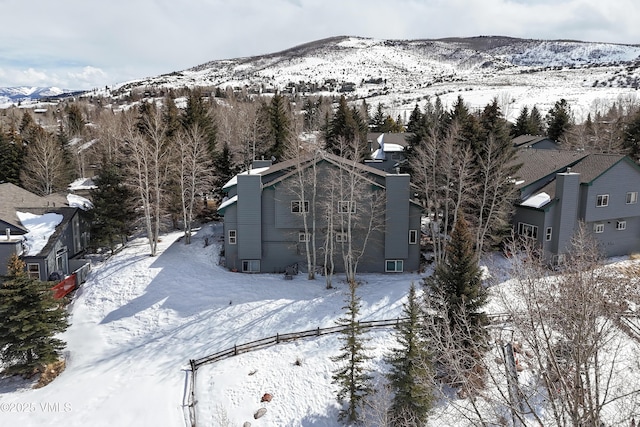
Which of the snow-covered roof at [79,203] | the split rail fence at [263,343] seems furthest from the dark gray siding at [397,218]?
the snow-covered roof at [79,203]

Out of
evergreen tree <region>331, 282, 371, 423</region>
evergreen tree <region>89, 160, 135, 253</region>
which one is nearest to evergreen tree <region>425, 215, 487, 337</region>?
evergreen tree <region>331, 282, 371, 423</region>

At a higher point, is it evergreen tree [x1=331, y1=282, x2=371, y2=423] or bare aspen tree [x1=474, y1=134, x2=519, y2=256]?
bare aspen tree [x1=474, y1=134, x2=519, y2=256]

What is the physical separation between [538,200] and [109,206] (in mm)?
30778

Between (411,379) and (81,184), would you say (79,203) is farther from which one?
(411,379)

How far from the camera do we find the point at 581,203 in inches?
1167

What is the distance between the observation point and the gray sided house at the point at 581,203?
95.3 ft

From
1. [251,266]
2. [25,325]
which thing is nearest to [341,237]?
[251,266]

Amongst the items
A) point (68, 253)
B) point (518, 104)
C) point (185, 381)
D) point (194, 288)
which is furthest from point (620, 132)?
point (518, 104)

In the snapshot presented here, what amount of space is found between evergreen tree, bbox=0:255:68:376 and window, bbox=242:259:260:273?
38.0ft

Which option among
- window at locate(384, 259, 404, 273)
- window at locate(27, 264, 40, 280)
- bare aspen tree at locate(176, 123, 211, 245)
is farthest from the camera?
bare aspen tree at locate(176, 123, 211, 245)

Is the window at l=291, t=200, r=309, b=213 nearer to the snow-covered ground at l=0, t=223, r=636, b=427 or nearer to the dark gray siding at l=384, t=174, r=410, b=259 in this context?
the snow-covered ground at l=0, t=223, r=636, b=427

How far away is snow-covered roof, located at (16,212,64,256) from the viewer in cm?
2829

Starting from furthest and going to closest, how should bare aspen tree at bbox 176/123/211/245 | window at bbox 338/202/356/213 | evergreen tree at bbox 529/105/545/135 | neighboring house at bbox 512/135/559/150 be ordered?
1. evergreen tree at bbox 529/105/545/135
2. neighboring house at bbox 512/135/559/150
3. bare aspen tree at bbox 176/123/211/245
4. window at bbox 338/202/356/213

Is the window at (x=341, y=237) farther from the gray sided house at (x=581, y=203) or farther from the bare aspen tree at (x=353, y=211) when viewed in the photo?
the gray sided house at (x=581, y=203)
